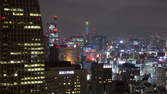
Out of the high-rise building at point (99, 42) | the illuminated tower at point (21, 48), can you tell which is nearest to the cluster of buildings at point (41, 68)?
the illuminated tower at point (21, 48)

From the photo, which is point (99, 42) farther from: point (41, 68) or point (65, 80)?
point (41, 68)

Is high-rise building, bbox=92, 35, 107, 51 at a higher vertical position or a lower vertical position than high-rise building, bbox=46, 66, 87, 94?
higher

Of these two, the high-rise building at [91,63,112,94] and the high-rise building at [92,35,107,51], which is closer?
the high-rise building at [91,63,112,94]

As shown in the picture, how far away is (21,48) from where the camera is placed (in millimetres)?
18078

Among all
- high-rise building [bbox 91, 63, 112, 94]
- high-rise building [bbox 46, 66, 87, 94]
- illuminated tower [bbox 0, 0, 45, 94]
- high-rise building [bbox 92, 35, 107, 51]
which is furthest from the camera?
high-rise building [bbox 92, 35, 107, 51]

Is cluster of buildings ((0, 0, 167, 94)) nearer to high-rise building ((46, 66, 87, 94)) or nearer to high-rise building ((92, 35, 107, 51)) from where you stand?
high-rise building ((46, 66, 87, 94))

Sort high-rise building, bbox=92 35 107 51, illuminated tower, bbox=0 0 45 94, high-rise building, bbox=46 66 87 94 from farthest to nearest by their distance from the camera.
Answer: high-rise building, bbox=92 35 107 51 → high-rise building, bbox=46 66 87 94 → illuminated tower, bbox=0 0 45 94

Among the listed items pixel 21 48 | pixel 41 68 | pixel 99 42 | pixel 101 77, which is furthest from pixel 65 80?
pixel 99 42

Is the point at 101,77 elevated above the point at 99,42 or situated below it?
below

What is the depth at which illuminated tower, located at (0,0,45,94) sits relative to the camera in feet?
57.6

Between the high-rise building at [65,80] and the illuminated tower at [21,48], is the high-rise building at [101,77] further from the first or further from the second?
the illuminated tower at [21,48]

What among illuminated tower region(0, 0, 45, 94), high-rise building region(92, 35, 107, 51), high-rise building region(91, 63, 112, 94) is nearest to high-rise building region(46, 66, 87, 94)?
high-rise building region(91, 63, 112, 94)

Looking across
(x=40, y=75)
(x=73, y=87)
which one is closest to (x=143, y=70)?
(x=73, y=87)

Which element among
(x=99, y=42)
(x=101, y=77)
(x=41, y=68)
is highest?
(x=41, y=68)
